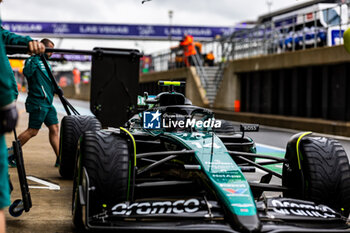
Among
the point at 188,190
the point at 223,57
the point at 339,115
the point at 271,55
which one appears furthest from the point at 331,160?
the point at 223,57

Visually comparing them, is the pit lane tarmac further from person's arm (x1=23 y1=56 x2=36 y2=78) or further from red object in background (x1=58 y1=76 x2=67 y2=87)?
red object in background (x1=58 y1=76 x2=67 y2=87)

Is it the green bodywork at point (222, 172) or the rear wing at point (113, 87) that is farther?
the rear wing at point (113, 87)

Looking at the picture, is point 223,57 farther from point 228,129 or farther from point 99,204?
point 99,204

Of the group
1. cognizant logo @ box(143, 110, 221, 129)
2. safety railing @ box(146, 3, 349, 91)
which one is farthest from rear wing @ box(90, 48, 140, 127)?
safety railing @ box(146, 3, 349, 91)

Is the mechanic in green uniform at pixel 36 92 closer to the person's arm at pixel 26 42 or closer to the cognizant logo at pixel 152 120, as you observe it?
the cognizant logo at pixel 152 120

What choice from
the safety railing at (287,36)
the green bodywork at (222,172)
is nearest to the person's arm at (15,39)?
the green bodywork at (222,172)

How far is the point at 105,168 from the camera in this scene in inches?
188

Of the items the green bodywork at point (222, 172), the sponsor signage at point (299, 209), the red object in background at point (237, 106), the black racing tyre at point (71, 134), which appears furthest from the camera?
the red object in background at point (237, 106)

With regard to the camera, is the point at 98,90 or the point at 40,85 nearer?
the point at 98,90

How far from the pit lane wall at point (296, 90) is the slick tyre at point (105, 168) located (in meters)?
13.8

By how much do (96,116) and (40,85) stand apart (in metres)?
1.54

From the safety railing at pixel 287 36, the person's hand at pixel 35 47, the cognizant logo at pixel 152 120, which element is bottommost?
the cognizant logo at pixel 152 120

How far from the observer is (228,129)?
8.27 metres

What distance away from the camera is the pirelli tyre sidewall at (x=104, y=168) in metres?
4.70
